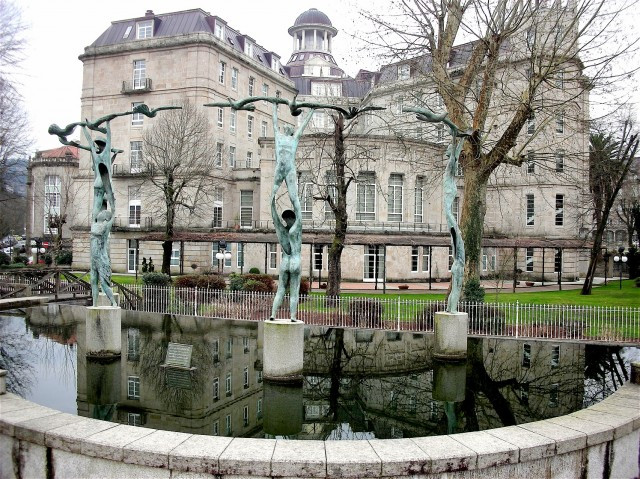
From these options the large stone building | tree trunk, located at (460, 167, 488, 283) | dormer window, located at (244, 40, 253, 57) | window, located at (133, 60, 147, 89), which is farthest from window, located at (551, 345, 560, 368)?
dormer window, located at (244, 40, 253, 57)

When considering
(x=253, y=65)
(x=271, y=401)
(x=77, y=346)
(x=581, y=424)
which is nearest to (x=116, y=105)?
(x=253, y=65)

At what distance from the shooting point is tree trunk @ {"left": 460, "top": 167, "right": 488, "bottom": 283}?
61.9 feet

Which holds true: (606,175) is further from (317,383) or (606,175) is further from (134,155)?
(134,155)

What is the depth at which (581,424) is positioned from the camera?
6207 mm

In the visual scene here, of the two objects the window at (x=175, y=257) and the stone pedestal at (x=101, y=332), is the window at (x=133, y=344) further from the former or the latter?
the window at (x=175, y=257)

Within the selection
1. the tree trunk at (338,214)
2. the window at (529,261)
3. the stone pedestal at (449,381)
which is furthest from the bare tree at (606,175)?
the stone pedestal at (449,381)

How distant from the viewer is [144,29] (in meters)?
46.1

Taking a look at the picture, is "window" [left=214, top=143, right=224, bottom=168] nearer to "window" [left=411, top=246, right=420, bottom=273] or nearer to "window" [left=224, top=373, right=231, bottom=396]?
"window" [left=411, top=246, right=420, bottom=273]

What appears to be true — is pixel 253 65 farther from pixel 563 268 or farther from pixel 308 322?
pixel 308 322

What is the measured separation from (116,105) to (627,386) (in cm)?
4677

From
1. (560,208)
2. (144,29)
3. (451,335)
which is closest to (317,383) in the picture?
(451,335)

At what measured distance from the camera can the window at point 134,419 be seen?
6895mm

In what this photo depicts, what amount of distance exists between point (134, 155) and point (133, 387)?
40.5m

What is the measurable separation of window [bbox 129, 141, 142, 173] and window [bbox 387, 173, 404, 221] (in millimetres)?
21663
